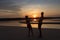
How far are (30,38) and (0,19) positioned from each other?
864 inches

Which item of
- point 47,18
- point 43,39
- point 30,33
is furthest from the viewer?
point 47,18

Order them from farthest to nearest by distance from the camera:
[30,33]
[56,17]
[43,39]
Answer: [56,17] → [30,33] → [43,39]

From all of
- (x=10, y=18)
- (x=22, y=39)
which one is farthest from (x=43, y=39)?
(x=10, y=18)

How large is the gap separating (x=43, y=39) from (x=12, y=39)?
6.59 ft

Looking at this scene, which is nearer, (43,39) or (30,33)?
(43,39)

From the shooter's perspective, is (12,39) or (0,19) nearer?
(12,39)

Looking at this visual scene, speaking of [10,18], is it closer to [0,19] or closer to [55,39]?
[0,19]

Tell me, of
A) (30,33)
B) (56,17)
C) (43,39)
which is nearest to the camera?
(43,39)

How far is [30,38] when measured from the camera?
10227 mm

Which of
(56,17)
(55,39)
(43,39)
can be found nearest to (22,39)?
(43,39)

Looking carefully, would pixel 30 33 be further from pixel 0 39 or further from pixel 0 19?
pixel 0 19

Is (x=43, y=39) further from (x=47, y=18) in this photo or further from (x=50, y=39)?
(x=47, y=18)

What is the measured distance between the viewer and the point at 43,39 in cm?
1007

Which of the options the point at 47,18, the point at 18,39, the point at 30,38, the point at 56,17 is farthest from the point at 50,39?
the point at 47,18
